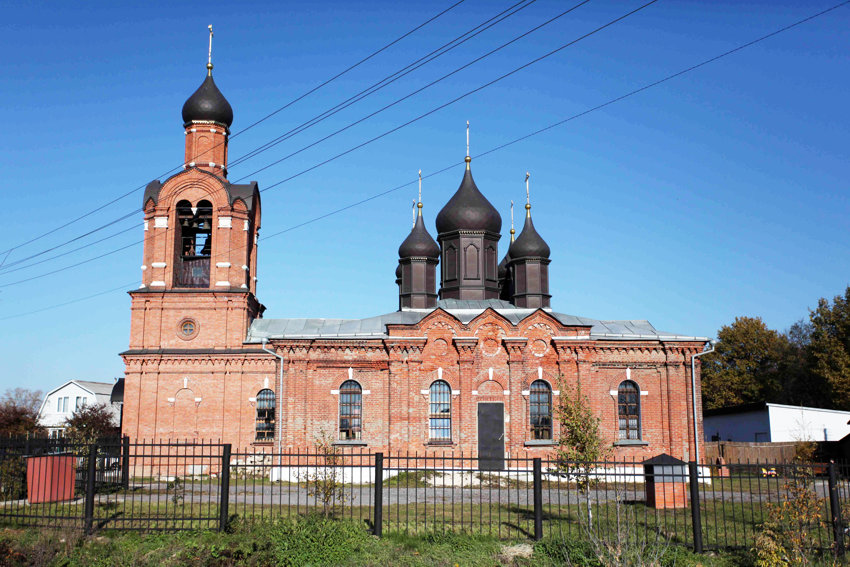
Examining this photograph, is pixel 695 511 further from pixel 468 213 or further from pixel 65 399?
pixel 65 399

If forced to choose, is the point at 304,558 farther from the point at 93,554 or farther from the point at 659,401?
the point at 659,401

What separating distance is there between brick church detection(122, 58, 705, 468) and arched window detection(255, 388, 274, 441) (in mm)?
52

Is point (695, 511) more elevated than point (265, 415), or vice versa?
point (265, 415)

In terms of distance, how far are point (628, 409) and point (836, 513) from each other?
1500cm

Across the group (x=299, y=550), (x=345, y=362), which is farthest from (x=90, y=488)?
(x=345, y=362)

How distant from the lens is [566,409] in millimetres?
16250

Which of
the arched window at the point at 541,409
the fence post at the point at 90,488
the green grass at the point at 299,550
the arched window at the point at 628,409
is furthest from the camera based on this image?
the arched window at the point at 628,409

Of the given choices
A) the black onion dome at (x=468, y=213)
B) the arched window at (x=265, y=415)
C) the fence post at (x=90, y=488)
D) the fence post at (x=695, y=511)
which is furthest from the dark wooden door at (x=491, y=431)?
the fence post at (x=90, y=488)

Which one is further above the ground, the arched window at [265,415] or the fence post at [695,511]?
the arched window at [265,415]

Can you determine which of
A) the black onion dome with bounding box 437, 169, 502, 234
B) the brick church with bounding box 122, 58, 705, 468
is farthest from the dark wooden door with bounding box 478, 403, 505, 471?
the black onion dome with bounding box 437, 169, 502, 234

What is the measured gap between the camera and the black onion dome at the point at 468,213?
30734 millimetres

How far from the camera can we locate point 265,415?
27.7m

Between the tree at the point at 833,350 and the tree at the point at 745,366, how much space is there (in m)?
5.95

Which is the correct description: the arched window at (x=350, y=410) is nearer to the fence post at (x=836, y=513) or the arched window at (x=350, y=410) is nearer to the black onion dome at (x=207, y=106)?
the black onion dome at (x=207, y=106)
